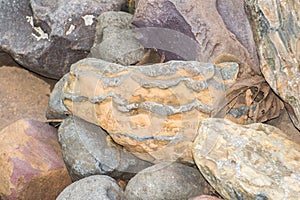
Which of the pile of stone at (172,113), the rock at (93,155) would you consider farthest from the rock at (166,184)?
the rock at (93,155)

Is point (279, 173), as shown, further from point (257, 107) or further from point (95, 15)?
point (95, 15)

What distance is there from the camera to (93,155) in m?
1.59

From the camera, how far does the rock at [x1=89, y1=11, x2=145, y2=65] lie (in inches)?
70.9

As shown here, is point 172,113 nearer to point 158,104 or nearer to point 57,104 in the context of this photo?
point 158,104

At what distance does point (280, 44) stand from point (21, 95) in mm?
1036

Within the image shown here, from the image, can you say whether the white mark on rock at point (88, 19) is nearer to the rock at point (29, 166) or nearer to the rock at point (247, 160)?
the rock at point (29, 166)

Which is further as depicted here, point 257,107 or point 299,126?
point 257,107

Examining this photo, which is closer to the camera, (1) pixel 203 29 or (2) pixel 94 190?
(2) pixel 94 190

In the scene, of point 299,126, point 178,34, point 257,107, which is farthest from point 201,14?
point 299,126

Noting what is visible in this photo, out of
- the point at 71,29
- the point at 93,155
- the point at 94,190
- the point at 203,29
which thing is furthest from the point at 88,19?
the point at 94,190

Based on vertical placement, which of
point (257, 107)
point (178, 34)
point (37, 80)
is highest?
point (178, 34)

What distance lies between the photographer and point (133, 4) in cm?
203

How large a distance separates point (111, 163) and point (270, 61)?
0.51 meters

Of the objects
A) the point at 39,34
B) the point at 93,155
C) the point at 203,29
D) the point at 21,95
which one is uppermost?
the point at 203,29
